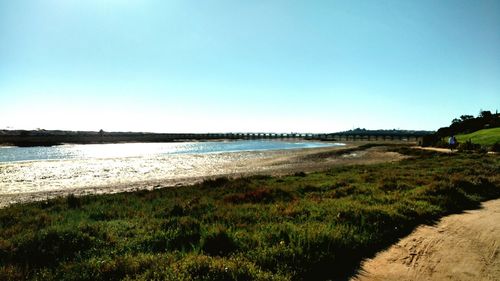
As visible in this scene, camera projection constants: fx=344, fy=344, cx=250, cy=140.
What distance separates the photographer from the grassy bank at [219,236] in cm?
643

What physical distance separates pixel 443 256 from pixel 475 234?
2234 millimetres

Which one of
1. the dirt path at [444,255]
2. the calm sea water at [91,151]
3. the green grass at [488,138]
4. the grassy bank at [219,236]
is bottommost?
the calm sea water at [91,151]

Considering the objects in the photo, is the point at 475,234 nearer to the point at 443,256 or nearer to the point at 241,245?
the point at 443,256

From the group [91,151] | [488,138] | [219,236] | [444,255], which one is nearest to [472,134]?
[488,138]

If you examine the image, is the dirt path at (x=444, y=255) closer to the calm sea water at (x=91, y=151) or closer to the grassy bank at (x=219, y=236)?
the grassy bank at (x=219, y=236)

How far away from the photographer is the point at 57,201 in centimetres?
1573

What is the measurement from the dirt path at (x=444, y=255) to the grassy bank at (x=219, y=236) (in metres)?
0.46

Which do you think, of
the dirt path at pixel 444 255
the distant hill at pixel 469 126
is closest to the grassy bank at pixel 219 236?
the dirt path at pixel 444 255

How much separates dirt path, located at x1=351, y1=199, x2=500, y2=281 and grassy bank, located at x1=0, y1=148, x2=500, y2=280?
1.50 feet

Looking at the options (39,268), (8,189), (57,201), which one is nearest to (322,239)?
(39,268)

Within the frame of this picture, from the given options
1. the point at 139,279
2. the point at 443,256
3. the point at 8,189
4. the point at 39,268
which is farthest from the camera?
the point at 8,189

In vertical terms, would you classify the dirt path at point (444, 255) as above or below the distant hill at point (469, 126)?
below

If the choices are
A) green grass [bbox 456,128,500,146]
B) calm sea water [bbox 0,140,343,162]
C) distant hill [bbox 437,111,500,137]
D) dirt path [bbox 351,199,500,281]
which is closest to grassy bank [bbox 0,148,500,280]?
dirt path [bbox 351,199,500,281]

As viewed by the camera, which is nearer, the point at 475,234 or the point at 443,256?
the point at 443,256
